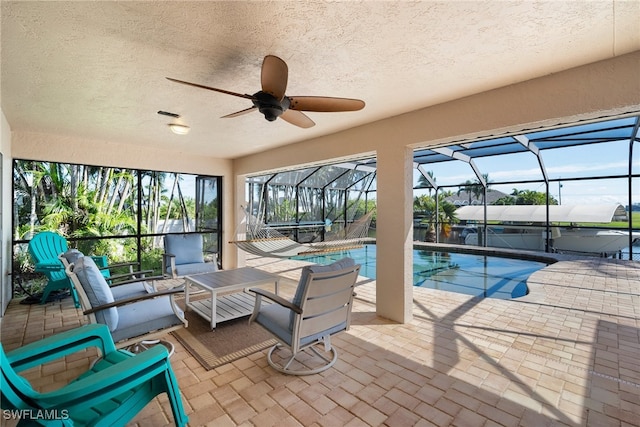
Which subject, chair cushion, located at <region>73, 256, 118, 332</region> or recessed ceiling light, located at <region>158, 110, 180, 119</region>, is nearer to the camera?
chair cushion, located at <region>73, 256, 118, 332</region>

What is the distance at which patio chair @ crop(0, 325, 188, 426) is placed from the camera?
40.0 inches

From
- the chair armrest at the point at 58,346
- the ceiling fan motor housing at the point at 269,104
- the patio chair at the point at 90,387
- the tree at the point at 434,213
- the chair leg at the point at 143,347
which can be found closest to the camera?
the patio chair at the point at 90,387

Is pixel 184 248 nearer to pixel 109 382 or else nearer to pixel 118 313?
pixel 118 313

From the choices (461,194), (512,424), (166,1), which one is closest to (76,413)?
(166,1)

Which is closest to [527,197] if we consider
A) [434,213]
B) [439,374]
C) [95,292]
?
[434,213]

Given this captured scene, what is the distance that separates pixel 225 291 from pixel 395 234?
6.29 ft

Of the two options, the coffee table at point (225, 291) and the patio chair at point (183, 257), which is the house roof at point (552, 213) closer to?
the coffee table at point (225, 291)

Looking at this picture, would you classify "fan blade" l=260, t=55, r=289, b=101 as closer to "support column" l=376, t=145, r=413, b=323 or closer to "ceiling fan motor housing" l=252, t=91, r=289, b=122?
"ceiling fan motor housing" l=252, t=91, r=289, b=122

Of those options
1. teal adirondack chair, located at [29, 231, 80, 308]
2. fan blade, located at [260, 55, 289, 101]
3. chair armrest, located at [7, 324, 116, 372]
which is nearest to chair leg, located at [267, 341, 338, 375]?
chair armrest, located at [7, 324, 116, 372]

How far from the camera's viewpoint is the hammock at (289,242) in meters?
4.65

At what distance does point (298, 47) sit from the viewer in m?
1.74

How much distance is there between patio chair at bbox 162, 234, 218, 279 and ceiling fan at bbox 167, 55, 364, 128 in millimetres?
2870

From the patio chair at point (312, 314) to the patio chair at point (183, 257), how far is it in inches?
83.5

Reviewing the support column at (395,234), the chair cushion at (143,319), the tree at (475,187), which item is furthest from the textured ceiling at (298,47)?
the tree at (475,187)
